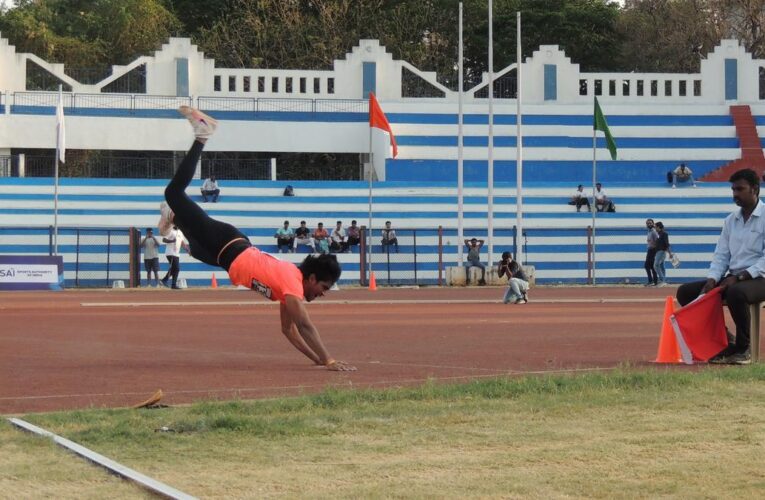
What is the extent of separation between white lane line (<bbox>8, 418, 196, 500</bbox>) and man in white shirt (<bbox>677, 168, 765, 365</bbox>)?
6623 millimetres

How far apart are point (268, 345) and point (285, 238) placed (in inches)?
945

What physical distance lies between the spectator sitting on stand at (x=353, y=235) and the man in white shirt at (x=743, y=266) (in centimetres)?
2738

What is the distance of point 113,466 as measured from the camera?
6.93 metres

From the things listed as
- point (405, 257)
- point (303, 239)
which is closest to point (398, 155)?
point (405, 257)

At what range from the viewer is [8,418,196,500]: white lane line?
6.30m

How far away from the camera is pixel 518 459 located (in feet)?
23.8

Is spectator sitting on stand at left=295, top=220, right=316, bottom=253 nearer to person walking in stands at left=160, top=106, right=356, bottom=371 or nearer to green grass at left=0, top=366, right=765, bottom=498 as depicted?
person walking in stands at left=160, top=106, right=356, bottom=371

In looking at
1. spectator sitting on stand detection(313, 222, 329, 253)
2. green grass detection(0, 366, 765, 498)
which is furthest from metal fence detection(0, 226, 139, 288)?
green grass detection(0, 366, 765, 498)

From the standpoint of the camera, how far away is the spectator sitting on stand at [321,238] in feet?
129

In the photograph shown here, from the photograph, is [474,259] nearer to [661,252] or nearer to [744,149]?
[661,252]

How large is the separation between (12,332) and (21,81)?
110 ft

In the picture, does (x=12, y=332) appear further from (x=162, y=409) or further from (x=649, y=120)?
(x=649, y=120)

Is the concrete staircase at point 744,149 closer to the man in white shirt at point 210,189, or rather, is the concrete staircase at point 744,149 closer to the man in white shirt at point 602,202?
the man in white shirt at point 602,202

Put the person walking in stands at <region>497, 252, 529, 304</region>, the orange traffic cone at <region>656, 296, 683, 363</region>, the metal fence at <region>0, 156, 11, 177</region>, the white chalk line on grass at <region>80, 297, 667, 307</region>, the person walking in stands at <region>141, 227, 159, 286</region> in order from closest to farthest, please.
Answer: the orange traffic cone at <region>656, 296, 683, 363</region>
the white chalk line on grass at <region>80, 297, 667, 307</region>
the person walking in stands at <region>497, 252, 529, 304</region>
the person walking in stands at <region>141, 227, 159, 286</region>
the metal fence at <region>0, 156, 11, 177</region>
